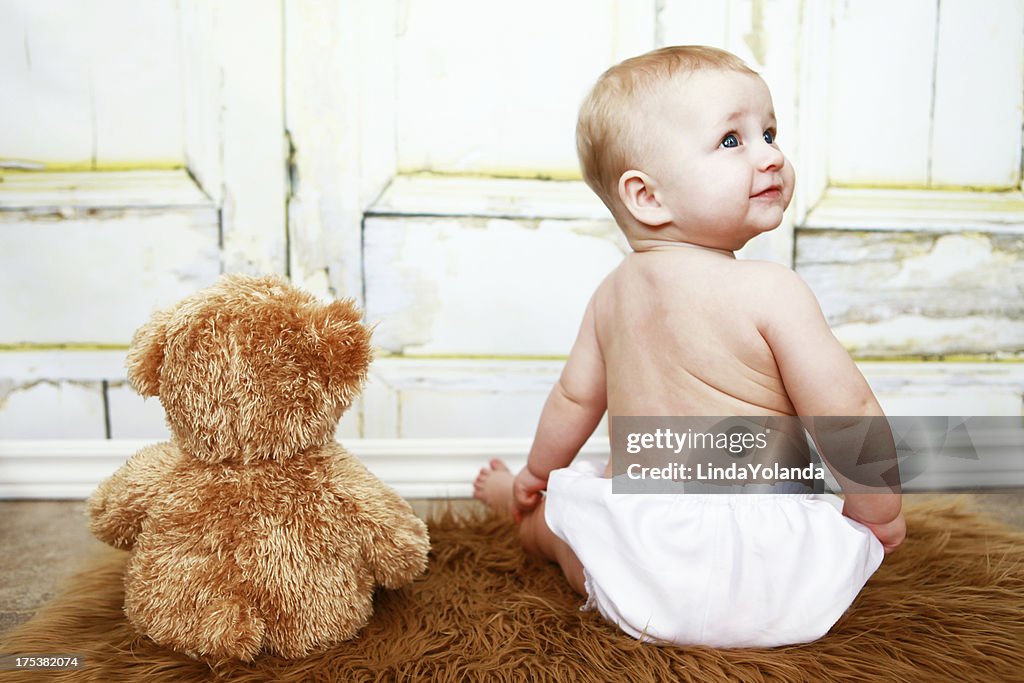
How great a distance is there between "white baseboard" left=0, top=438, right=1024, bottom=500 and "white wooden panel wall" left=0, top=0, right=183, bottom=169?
533 mm

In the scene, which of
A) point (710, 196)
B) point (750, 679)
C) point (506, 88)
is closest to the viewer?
point (750, 679)

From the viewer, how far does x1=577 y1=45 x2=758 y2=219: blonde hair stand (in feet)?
2.93

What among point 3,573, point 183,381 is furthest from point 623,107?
point 3,573

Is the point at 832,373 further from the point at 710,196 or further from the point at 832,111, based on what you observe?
the point at 832,111

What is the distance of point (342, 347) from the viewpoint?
2.73ft

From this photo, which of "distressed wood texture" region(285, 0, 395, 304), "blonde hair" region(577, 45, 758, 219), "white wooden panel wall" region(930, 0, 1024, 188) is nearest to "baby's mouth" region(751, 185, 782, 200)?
"blonde hair" region(577, 45, 758, 219)

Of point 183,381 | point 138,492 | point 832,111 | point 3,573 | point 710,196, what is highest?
point 832,111

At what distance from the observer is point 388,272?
5.04 ft

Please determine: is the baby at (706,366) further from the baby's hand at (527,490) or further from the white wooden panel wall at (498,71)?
the white wooden panel wall at (498,71)

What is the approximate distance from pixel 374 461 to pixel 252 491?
71 cm

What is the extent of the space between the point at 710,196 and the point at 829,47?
35.0 inches

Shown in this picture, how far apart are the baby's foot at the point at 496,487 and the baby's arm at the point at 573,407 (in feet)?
0.75

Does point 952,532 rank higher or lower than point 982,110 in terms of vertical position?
lower

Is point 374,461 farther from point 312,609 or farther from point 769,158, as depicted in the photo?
point 769,158
